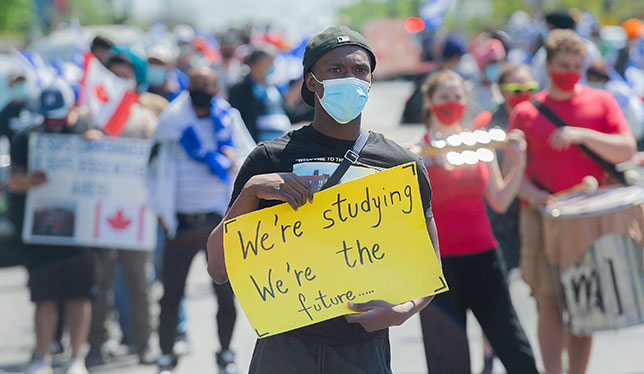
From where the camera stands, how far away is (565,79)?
225 inches

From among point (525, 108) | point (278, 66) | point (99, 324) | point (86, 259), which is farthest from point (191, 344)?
point (278, 66)

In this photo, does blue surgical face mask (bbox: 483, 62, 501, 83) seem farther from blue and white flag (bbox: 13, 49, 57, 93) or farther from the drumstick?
the drumstick

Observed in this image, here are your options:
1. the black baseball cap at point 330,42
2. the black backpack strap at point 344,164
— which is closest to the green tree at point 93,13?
the black baseball cap at point 330,42

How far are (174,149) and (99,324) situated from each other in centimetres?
165

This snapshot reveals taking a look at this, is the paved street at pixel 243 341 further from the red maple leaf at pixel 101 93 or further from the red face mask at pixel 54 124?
the red maple leaf at pixel 101 93

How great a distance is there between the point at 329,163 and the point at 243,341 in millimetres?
4971

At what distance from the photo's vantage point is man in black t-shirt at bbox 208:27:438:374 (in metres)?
3.43

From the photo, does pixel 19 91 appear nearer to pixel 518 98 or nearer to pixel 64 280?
pixel 64 280

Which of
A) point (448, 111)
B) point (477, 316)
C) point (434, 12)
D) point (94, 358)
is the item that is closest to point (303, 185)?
point (477, 316)

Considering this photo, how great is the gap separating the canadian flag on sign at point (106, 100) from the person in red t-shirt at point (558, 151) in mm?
3058

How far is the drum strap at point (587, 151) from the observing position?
5688mm

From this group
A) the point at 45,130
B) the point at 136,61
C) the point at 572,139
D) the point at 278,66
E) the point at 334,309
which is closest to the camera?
the point at 334,309

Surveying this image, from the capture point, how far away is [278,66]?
11969 mm

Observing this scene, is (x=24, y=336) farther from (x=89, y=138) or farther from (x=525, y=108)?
(x=525, y=108)
